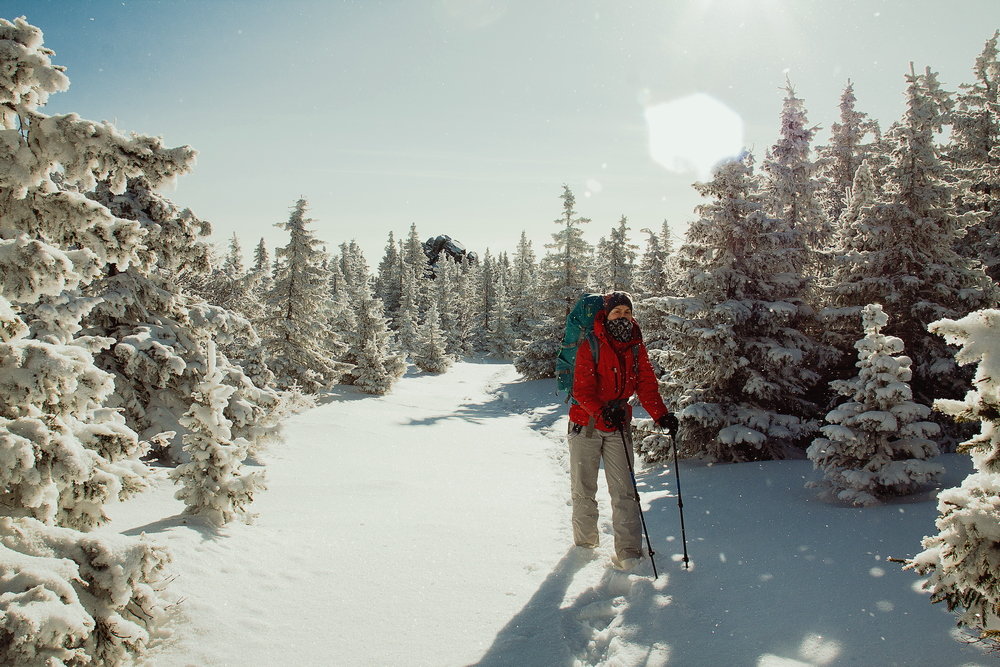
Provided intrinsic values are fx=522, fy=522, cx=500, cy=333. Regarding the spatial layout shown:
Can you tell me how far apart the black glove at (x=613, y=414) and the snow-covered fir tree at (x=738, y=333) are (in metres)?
5.22

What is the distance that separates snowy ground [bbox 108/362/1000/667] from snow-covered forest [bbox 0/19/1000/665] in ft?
1.44

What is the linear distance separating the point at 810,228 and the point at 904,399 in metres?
11.0

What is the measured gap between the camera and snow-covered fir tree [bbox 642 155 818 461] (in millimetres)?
9883

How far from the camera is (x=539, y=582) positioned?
523 cm

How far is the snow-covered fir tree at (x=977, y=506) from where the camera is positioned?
76.2 inches

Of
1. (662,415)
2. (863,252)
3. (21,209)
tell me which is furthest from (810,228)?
(21,209)

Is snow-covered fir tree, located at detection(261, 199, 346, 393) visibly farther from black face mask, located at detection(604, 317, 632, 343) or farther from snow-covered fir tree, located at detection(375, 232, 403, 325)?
snow-covered fir tree, located at detection(375, 232, 403, 325)

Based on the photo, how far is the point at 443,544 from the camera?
625cm

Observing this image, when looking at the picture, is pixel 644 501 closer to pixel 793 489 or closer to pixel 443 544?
pixel 793 489

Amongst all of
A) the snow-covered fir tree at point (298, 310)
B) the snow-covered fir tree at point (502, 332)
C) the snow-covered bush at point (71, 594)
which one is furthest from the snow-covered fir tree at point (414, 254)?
the snow-covered bush at point (71, 594)

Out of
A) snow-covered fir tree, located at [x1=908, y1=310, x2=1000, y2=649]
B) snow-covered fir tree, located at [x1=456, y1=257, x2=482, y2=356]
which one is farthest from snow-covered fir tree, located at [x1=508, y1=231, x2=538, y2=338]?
snow-covered fir tree, located at [x1=908, y1=310, x2=1000, y2=649]

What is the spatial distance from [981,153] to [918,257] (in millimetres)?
10646

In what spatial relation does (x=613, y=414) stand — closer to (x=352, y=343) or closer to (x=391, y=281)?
(x=352, y=343)

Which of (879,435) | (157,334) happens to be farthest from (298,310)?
(879,435)
